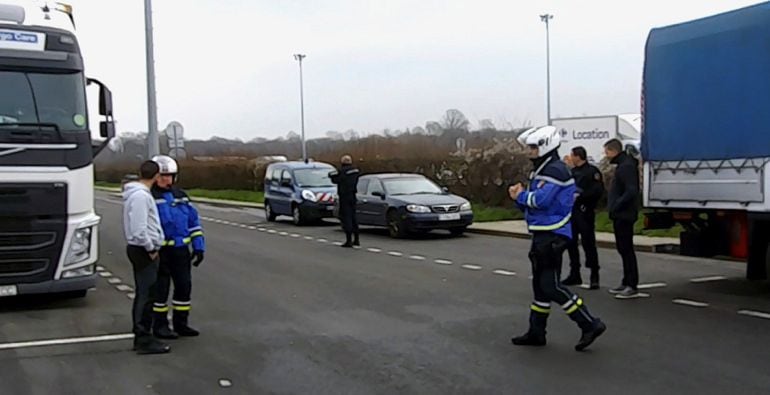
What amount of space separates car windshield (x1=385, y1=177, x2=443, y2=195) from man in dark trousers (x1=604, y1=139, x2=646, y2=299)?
32.4 ft

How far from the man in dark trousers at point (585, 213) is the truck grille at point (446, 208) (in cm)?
756

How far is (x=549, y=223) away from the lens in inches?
307

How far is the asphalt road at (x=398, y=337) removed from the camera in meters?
6.85

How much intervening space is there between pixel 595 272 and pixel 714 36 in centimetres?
315

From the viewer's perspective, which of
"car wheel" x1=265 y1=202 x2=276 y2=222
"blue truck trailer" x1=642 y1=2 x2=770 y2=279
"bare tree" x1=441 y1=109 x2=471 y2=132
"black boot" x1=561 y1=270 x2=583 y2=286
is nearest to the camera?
"blue truck trailer" x1=642 y1=2 x2=770 y2=279

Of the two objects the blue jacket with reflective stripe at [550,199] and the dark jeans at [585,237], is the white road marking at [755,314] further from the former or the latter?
the blue jacket with reflective stripe at [550,199]

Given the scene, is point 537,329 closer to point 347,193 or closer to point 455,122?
point 347,193

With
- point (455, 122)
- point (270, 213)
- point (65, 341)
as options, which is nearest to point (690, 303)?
point (65, 341)

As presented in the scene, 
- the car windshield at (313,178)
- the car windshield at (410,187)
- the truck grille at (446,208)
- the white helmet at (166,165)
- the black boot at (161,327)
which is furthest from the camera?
the car windshield at (313,178)

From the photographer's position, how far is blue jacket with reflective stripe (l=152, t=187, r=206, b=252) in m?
8.46

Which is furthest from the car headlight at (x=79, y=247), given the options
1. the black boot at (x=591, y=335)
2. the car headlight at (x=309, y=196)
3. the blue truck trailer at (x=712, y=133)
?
the car headlight at (x=309, y=196)

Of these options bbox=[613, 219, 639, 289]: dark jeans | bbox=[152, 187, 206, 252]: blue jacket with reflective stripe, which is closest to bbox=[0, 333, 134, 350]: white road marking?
bbox=[152, 187, 206, 252]: blue jacket with reflective stripe

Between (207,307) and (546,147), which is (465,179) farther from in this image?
(546,147)

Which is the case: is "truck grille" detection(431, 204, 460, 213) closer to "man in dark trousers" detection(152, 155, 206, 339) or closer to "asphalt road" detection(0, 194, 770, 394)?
"asphalt road" detection(0, 194, 770, 394)
